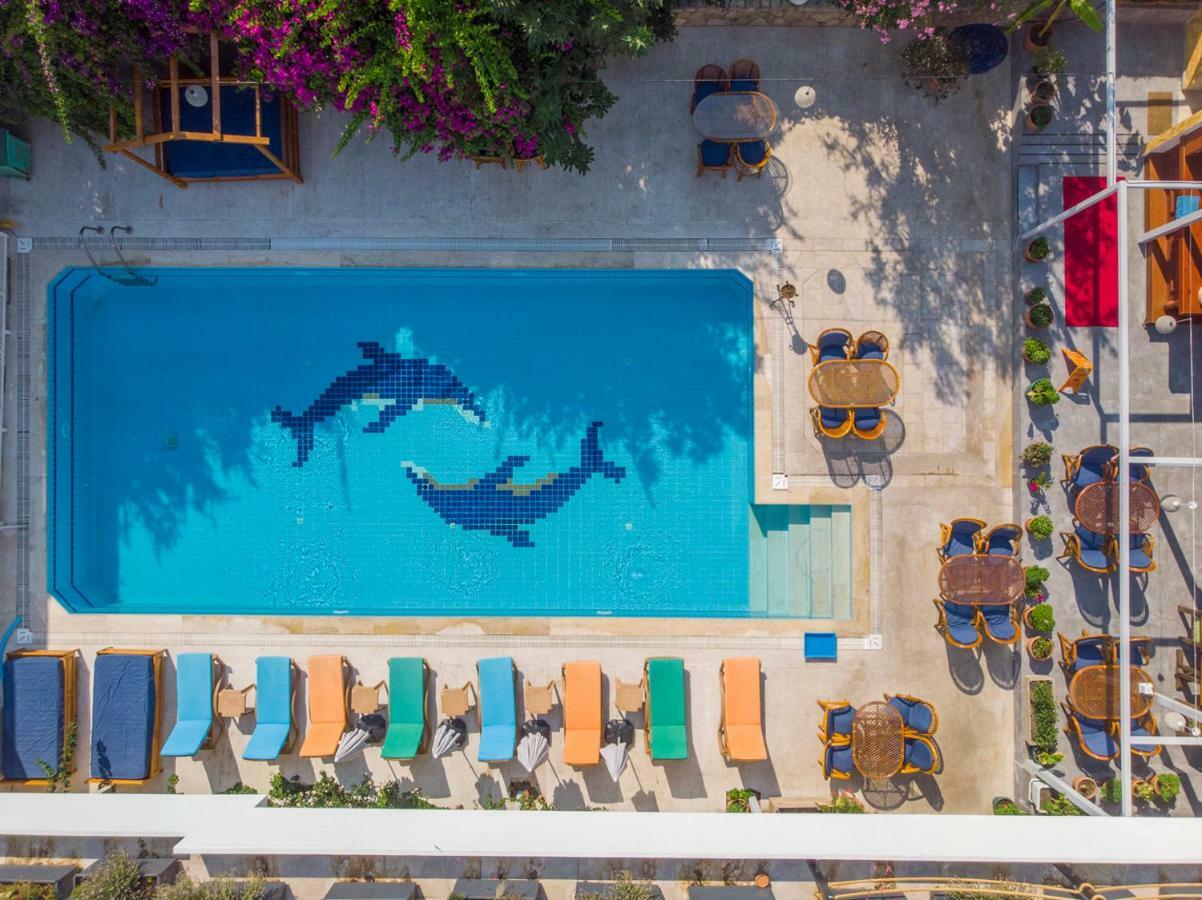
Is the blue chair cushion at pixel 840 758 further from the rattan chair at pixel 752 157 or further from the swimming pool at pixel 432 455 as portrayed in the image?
the rattan chair at pixel 752 157

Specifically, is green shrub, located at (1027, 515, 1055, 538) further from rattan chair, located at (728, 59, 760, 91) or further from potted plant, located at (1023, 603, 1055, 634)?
rattan chair, located at (728, 59, 760, 91)

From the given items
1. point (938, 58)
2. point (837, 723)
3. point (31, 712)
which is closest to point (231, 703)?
point (31, 712)

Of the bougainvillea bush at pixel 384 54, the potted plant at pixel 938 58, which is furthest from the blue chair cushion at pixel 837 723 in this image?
the potted plant at pixel 938 58

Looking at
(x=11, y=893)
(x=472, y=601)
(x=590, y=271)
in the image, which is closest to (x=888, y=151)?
(x=590, y=271)

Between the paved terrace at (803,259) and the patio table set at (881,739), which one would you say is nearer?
the patio table set at (881,739)

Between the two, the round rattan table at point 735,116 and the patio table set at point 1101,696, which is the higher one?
the round rattan table at point 735,116

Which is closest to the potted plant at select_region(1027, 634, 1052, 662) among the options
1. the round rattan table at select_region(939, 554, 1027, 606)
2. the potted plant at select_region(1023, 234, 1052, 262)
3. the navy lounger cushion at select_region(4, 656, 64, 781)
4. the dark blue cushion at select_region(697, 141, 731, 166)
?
the round rattan table at select_region(939, 554, 1027, 606)
